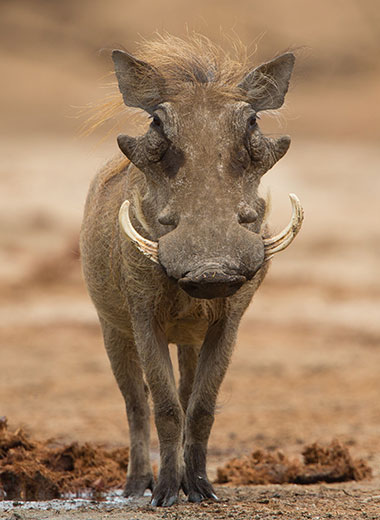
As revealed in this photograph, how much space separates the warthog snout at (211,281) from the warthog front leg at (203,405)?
37.1 inches

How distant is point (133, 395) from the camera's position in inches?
245

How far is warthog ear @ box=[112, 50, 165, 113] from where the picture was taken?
5.16m

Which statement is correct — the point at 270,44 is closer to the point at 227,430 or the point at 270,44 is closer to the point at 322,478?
the point at 227,430

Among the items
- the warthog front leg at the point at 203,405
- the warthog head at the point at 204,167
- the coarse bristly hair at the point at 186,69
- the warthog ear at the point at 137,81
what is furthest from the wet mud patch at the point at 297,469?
the warthog ear at the point at 137,81

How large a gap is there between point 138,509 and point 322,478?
1659mm

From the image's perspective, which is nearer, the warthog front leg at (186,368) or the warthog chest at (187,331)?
the warthog chest at (187,331)

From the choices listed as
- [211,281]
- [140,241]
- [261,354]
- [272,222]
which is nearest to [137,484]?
[140,241]

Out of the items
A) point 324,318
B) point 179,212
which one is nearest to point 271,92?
point 179,212

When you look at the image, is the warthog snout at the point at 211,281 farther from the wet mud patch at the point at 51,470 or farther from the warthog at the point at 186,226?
the wet mud patch at the point at 51,470

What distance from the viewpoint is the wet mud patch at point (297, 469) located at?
6297 mm

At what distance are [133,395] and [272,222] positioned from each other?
11.8 m

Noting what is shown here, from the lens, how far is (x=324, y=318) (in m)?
14.2

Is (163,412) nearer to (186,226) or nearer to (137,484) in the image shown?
(137,484)

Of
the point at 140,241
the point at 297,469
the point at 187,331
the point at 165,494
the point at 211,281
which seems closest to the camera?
the point at 211,281
